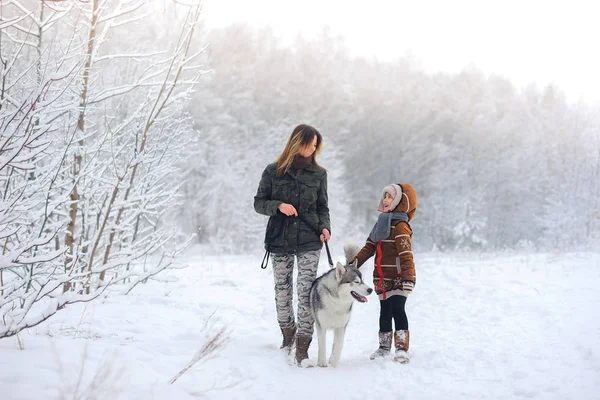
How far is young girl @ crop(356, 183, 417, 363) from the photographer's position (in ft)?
14.9

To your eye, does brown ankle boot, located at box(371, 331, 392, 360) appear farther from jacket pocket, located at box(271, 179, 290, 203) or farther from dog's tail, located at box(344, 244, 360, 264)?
jacket pocket, located at box(271, 179, 290, 203)

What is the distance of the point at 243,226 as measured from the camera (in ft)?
87.2

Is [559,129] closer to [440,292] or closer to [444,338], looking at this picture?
[440,292]

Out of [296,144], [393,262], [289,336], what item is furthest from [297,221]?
[289,336]

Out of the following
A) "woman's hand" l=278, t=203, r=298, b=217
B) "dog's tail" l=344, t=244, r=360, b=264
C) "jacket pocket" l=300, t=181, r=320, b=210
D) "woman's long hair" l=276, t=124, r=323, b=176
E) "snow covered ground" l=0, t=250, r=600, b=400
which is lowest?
"snow covered ground" l=0, t=250, r=600, b=400

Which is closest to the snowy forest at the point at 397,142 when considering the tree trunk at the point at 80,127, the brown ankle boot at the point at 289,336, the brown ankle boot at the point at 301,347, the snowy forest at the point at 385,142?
the snowy forest at the point at 385,142

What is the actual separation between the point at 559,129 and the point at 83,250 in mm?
39662

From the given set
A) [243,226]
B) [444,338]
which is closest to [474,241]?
[243,226]

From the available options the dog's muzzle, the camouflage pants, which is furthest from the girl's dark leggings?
the camouflage pants

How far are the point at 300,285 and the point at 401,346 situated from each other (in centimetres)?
119

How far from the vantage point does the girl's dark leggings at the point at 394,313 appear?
4.53 metres

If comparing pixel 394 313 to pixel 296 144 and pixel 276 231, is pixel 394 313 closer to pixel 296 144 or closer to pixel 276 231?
pixel 276 231

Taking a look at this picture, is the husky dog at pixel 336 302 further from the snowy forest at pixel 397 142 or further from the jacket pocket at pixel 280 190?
the snowy forest at pixel 397 142

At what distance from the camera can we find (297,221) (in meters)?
4.47
